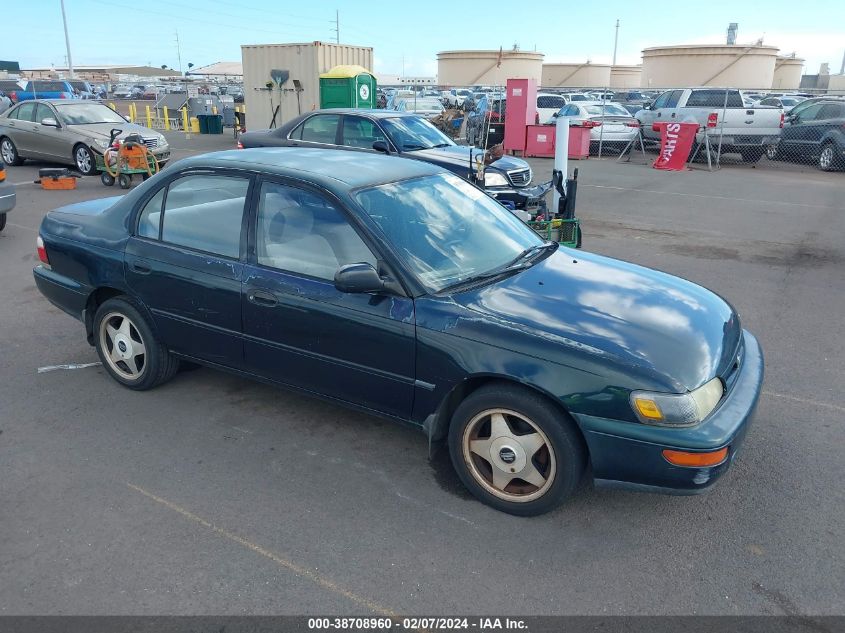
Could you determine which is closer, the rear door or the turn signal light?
the turn signal light

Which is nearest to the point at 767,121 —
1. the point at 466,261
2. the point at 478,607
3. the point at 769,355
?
the point at 769,355

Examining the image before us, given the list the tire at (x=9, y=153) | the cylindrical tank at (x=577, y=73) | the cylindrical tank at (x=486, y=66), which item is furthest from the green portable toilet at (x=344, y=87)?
the cylindrical tank at (x=577, y=73)

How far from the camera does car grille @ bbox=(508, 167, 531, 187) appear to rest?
1016 centimetres

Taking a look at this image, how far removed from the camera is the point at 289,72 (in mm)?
19766

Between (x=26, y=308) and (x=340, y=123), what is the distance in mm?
6078

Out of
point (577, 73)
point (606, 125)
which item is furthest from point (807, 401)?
point (577, 73)

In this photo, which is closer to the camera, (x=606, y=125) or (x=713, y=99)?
(x=713, y=99)

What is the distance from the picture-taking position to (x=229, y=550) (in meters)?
3.03

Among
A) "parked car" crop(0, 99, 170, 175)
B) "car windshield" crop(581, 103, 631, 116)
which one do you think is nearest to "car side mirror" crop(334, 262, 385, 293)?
"parked car" crop(0, 99, 170, 175)

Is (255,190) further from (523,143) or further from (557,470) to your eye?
(523,143)

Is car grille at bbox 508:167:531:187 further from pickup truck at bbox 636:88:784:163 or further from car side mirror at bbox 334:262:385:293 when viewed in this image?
pickup truck at bbox 636:88:784:163

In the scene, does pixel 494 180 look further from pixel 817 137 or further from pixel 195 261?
pixel 817 137

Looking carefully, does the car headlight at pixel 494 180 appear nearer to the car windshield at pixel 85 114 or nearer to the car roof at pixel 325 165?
the car roof at pixel 325 165

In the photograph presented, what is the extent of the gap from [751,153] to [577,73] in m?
39.3
